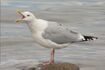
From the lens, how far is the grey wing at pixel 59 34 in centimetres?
934

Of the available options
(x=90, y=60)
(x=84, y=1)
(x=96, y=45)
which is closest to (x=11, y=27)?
(x=96, y=45)

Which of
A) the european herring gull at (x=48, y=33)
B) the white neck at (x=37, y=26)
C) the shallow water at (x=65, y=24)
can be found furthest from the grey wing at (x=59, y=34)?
the shallow water at (x=65, y=24)

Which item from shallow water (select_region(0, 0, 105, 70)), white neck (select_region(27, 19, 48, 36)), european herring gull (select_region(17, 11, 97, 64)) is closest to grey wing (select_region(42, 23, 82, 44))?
european herring gull (select_region(17, 11, 97, 64))

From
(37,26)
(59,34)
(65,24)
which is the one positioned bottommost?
(65,24)

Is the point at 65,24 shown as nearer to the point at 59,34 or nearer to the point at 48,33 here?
the point at 59,34

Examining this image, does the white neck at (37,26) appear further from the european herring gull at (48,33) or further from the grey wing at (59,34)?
the grey wing at (59,34)

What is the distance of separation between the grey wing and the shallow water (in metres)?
0.97

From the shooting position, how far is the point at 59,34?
9.46m

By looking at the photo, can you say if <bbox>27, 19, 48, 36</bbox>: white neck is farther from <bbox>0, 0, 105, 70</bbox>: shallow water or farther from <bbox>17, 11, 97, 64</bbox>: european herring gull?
<bbox>0, 0, 105, 70</bbox>: shallow water

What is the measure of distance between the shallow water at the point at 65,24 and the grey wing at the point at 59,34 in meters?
0.97

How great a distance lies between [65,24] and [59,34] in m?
5.69

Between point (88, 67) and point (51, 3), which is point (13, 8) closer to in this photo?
point (51, 3)

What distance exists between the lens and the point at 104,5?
1908 cm

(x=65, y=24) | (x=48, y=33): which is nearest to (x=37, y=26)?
(x=48, y=33)
